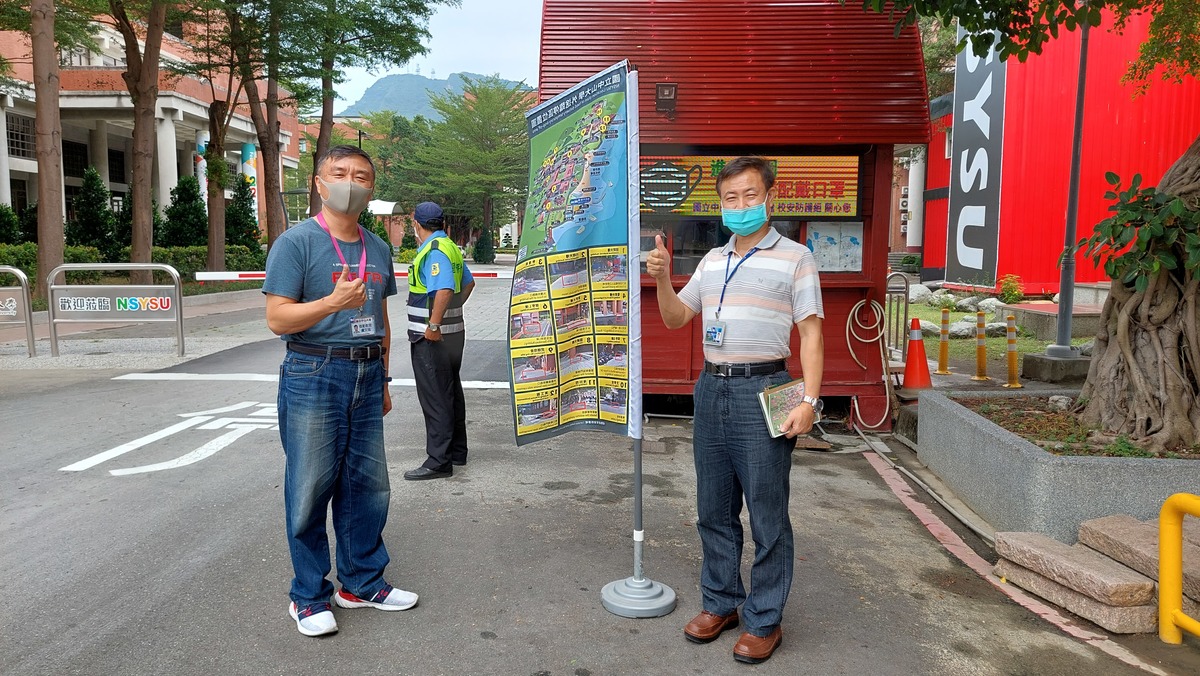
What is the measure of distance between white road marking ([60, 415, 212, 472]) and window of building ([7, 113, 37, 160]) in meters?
32.6

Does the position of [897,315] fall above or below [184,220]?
below

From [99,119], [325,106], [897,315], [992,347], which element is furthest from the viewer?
[99,119]

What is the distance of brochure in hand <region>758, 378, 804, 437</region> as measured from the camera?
324 cm

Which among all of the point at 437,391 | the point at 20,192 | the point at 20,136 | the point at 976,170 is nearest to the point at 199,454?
the point at 437,391

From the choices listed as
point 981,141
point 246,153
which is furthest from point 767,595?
point 246,153

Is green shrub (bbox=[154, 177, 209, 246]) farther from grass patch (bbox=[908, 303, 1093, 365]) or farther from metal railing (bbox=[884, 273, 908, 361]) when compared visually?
grass patch (bbox=[908, 303, 1093, 365])

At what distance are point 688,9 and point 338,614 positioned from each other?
6.17 m

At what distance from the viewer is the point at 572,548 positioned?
456 centimetres

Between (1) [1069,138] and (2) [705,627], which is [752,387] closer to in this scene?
(2) [705,627]

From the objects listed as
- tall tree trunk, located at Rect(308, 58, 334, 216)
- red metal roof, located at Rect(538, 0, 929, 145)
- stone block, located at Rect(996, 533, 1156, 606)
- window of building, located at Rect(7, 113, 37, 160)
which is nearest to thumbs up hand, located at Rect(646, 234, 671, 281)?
stone block, located at Rect(996, 533, 1156, 606)

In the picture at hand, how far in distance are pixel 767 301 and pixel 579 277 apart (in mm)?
909

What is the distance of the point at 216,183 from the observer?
22.2 m

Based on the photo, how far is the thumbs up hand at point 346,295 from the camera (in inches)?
126

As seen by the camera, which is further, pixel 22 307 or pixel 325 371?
pixel 22 307
